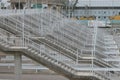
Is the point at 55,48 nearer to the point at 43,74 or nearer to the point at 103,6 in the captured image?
the point at 43,74

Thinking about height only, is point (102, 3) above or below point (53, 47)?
below

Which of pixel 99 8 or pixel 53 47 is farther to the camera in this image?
pixel 99 8

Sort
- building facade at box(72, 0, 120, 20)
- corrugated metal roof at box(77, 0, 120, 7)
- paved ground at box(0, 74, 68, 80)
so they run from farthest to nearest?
corrugated metal roof at box(77, 0, 120, 7)
building facade at box(72, 0, 120, 20)
paved ground at box(0, 74, 68, 80)

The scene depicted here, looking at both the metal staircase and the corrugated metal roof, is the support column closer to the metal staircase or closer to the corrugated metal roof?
the metal staircase

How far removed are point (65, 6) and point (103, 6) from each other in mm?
37994

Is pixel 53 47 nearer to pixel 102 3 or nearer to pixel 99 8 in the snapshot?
pixel 99 8

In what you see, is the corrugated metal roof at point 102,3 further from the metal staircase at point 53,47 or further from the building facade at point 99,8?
the metal staircase at point 53,47

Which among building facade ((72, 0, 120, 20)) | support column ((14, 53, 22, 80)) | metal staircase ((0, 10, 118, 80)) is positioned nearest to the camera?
metal staircase ((0, 10, 118, 80))

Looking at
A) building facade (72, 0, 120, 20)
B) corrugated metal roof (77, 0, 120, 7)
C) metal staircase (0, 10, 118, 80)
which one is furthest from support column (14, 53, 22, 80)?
corrugated metal roof (77, 0, 120, 7)

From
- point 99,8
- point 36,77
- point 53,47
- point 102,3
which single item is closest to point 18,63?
point 36,77

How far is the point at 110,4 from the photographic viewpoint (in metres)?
144

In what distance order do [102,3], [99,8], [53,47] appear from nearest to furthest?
[53,47], [99,8], [102,3]

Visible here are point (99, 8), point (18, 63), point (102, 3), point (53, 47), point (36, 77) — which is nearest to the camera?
point (18, 63)

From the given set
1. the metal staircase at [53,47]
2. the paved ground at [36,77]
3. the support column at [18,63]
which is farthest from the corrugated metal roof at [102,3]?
the support column at [18,63]
